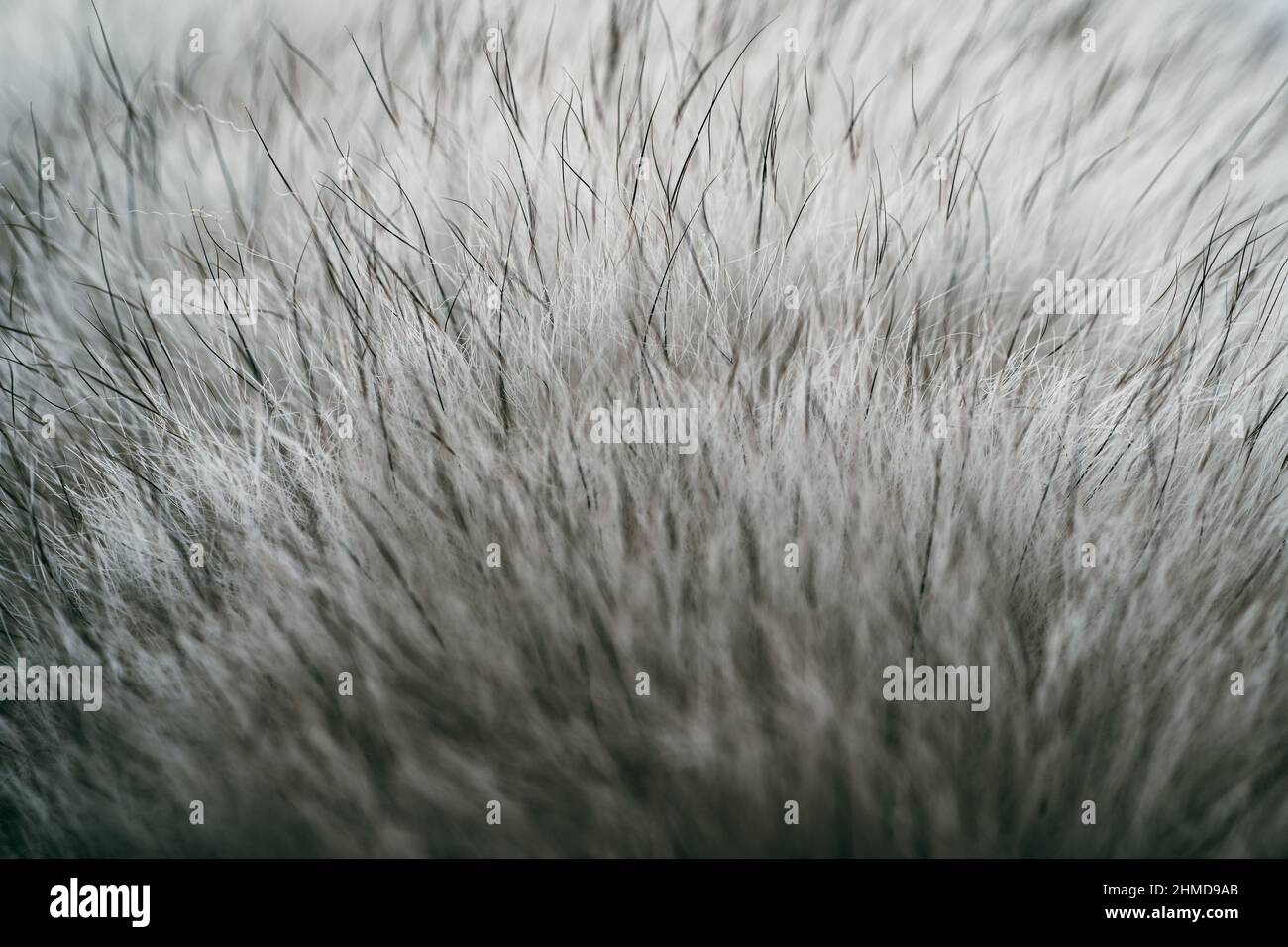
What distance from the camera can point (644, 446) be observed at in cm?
75

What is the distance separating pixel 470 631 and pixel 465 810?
0.16 meters

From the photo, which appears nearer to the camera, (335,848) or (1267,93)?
(335,848)

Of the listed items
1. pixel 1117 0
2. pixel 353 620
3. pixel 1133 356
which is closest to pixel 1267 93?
pixel 1117 0

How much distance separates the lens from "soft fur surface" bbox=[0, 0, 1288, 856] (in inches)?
28.2

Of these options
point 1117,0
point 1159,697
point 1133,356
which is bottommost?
point 1159,697

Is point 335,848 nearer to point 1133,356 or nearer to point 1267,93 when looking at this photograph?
point 1133,356

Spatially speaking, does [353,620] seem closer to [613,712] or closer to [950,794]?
[613,712]

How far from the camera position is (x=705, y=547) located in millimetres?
732

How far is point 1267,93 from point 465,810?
1122 mm

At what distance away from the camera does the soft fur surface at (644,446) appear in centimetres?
72

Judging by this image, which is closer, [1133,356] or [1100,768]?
[1100,768]
